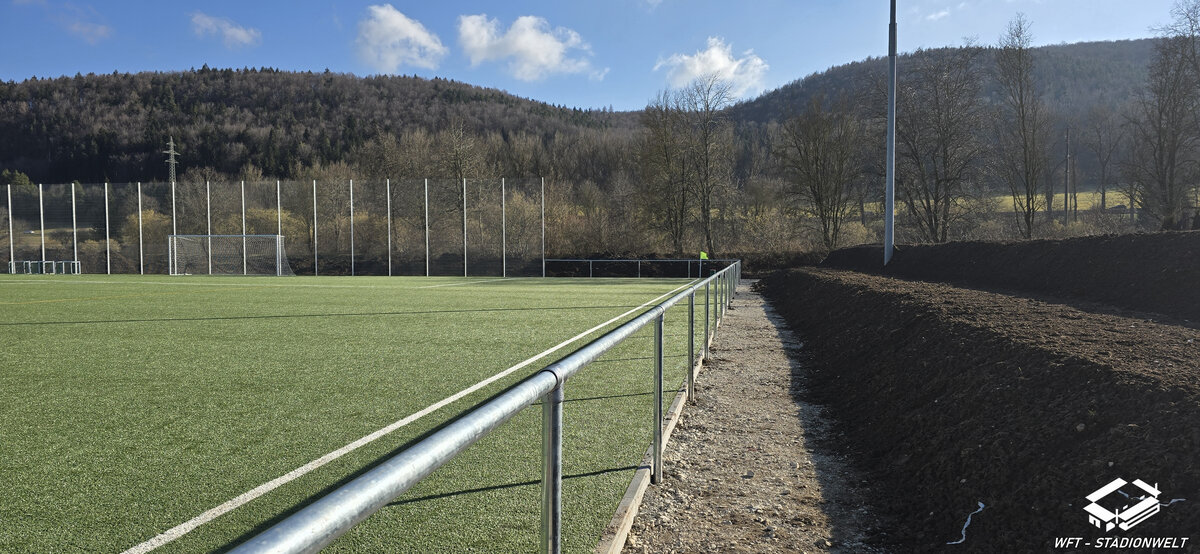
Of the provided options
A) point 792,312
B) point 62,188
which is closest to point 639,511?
point 792,312

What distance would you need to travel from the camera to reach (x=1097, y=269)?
8094mm

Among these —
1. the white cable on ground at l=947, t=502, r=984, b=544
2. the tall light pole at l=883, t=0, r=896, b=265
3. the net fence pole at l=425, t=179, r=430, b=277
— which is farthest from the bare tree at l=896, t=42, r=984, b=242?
the white cable on ground at l=947, t=502, r=984, b=544

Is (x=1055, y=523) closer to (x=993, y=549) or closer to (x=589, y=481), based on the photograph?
(x=993, y=549)

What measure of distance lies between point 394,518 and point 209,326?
339 inches

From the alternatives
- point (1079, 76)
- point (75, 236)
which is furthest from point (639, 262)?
point (1079, 76)

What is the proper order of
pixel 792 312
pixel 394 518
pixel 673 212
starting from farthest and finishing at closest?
pixel 673 212 < pixel 792 312 < pixel 394 518

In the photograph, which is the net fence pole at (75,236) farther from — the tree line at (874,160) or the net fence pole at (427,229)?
the net fence pole at (427,229)

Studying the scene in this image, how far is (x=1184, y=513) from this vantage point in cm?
215

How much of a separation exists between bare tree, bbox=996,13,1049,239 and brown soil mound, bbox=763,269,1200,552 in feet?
75.7

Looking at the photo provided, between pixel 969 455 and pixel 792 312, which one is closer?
pixel 969 455

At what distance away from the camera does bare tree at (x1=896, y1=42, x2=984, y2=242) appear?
2875 cm

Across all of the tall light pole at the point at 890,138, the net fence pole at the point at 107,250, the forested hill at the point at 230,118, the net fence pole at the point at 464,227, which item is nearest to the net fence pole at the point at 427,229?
the net fence pole at the point at 464,227

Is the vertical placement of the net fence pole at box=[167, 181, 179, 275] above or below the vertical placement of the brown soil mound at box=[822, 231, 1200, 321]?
above

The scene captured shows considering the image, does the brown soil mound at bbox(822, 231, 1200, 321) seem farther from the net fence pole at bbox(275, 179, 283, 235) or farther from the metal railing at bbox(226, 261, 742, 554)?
the net fence pole at bbox(275, 179, 283, 235)
